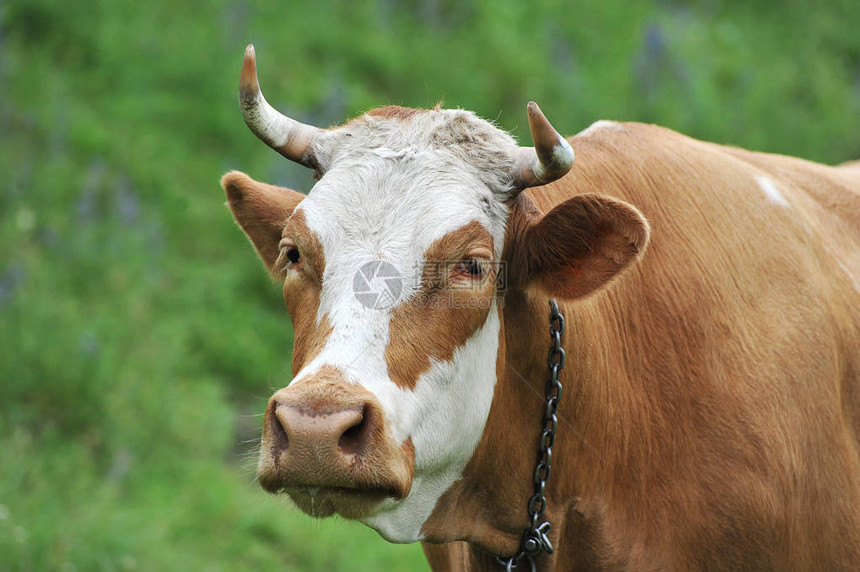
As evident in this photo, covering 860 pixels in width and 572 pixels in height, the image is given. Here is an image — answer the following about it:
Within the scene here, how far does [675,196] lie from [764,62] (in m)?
8.17

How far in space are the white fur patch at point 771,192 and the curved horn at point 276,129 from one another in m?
1.64

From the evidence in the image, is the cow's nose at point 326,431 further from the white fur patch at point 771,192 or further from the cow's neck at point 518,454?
the white fur patch at point 771,192

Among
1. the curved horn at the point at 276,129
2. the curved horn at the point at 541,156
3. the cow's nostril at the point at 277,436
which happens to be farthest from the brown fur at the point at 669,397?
the curved horn at the point at 276,129

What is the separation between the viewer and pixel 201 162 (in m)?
8.04

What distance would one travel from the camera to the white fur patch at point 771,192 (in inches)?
141

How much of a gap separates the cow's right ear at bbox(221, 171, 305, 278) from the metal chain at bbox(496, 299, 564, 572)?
0.99 metres

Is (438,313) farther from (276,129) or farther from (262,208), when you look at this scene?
(262,208)

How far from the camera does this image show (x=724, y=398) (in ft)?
10.5

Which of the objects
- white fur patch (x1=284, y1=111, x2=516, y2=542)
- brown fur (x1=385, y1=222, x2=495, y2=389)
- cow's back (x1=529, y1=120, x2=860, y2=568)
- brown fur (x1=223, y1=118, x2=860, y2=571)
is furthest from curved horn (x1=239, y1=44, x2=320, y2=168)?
cow's back (x1=529, y1=120, x2=860, y2=568)

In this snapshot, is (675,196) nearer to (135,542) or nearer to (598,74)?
(135,542)

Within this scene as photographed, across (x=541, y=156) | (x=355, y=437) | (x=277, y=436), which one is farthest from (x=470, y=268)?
(x=277, y=436)

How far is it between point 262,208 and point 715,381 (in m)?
1.66

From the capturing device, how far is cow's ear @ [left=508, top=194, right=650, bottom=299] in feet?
9.51

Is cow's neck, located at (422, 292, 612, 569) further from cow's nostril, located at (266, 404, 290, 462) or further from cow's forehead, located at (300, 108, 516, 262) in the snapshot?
cow's nostril, located at (266, 404, 290, 462)
